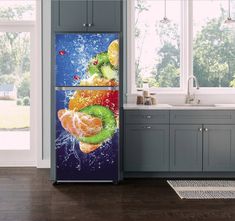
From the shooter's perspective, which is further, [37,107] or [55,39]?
[37,107]

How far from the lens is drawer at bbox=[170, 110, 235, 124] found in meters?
5.71

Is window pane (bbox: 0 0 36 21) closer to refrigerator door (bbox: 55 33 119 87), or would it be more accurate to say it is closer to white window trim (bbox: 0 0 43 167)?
white window trim (bbox: 0 0 43 167)

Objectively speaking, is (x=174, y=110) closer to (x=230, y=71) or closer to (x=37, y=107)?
(x=230, y=71)

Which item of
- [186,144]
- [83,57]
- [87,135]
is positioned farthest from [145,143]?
[83,57]

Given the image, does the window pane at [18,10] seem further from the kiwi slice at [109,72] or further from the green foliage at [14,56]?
the kiwi slice at [109,72]

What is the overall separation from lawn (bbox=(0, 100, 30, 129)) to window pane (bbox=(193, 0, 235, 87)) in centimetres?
223

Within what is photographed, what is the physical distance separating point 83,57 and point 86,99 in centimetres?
44

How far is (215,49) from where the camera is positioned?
6531 millimetres

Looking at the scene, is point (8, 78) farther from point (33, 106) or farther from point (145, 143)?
point (145, 143)

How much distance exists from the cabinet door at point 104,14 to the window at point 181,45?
977 millimetres

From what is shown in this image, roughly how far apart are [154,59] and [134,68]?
296 millimetres

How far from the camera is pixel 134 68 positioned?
644cm

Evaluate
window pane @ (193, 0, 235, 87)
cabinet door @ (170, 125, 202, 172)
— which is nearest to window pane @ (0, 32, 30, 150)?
cabinet door @ (170, 125, 202, 172)

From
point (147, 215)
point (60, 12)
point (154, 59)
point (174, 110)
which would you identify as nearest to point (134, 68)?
point (154, 59)
